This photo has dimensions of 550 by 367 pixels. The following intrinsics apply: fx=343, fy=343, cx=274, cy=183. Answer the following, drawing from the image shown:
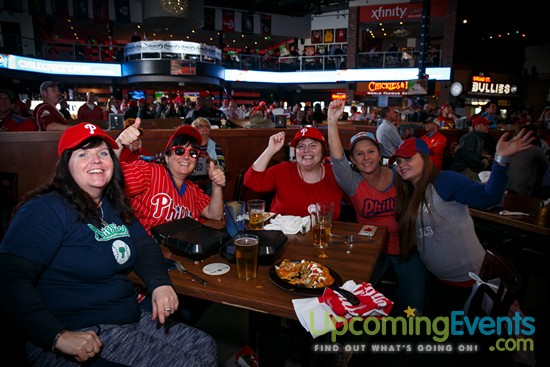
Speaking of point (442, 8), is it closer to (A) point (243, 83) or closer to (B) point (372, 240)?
(A) point (243, 83)

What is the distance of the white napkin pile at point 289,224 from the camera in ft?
7.46

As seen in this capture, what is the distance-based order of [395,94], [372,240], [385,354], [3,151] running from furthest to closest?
[395,94] < [3,151] < [385,354] < [372,240]

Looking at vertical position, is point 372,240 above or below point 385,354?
above

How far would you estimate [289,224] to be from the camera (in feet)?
7.68

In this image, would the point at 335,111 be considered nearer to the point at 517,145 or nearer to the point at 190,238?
the point at 517,145

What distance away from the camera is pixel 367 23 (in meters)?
17.7

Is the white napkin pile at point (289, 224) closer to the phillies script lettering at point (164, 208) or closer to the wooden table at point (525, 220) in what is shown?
the phillies script lettering at point (164, 208)

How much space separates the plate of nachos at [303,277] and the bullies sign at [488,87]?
20.4 metres

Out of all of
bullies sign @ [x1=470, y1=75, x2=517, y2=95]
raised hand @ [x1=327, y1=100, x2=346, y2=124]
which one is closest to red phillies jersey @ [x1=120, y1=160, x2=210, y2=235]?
raised hand @ [x1=327, y1=100, x2=346, y2=124]

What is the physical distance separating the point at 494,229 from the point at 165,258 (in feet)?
10.1

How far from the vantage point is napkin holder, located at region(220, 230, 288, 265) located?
1.76 m

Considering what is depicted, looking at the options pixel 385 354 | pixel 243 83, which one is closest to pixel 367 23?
pixel 243 83

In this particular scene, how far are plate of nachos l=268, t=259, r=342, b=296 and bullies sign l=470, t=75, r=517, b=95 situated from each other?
2036 cm

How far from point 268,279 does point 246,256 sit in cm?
16
